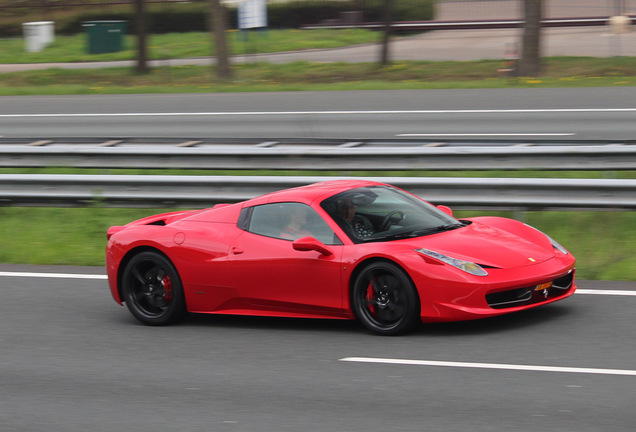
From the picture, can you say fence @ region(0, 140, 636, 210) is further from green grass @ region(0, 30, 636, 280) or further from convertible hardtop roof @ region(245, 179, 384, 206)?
convertible hardtop roof @ region(245, 179, 384, 206)

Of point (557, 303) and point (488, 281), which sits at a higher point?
point (488, 281)

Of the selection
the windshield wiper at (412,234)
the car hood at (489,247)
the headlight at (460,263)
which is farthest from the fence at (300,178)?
the headlight at (460,263)

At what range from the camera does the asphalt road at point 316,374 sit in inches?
217

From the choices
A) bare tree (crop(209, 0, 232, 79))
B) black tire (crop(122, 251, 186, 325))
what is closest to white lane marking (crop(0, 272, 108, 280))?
black tire (crop(122, 251, 186, 325))

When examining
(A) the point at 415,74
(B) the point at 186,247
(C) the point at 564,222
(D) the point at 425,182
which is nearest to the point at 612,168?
(C) the point at 564,222

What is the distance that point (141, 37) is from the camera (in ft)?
96.4

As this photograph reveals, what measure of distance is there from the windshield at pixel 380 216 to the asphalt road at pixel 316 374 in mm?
760

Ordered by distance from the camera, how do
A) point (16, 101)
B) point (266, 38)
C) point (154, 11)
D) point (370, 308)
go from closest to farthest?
point (370, 308) < point (16, 101) < point (266, 38) < point (154, 11)

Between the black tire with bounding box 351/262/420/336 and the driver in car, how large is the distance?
0.38 metres

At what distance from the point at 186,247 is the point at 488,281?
99.8 inches

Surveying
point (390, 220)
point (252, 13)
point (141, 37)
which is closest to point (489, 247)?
point (390, 220)

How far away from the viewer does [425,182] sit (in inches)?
408

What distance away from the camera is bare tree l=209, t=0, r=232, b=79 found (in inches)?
1065

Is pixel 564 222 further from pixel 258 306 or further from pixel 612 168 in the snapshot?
pixel 258 306
